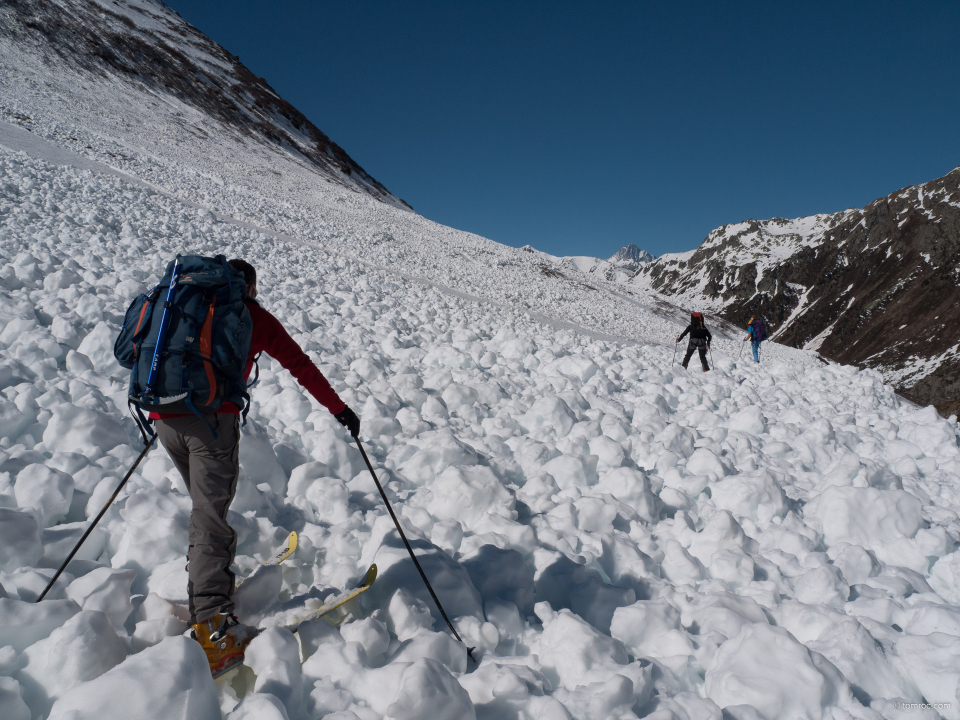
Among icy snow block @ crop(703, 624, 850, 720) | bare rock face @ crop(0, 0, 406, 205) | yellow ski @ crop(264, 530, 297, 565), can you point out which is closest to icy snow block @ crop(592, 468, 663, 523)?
icy snow block @ crop(703, 624, 850, 720)

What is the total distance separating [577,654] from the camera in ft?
8.96

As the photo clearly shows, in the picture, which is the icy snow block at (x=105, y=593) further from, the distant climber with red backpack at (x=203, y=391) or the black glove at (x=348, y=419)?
the black glove at (x=348, y=419)

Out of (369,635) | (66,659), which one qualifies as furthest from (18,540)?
(369,635)

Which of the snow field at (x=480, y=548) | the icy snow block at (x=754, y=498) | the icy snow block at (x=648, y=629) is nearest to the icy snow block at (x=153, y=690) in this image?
the snow field at (x=480, y=548)

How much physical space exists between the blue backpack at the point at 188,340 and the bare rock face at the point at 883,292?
93.7 m

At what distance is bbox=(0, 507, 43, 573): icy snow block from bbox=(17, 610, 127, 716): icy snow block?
0.83 metres

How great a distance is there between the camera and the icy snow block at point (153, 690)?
67.6 inches

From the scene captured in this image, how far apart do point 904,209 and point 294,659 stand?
210950mm

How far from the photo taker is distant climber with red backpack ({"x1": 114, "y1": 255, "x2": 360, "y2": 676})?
2357 mm

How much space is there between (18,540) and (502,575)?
274cm

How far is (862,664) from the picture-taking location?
2.79 m

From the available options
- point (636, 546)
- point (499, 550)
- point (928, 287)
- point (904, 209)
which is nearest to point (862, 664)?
point (636, 546)

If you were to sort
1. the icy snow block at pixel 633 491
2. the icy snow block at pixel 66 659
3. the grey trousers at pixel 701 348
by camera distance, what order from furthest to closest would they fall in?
the grey trousers at pixel 701 348
the icy snow block at pixel 633 491
the icy snow block at pixel 66 659

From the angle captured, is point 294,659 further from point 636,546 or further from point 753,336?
point 753,336
